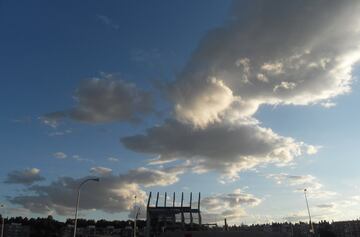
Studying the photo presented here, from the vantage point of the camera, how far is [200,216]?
113 m

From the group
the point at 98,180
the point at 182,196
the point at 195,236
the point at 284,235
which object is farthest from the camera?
the point at 182,196

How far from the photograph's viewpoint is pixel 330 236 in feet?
654

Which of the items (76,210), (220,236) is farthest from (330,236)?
(76,210)

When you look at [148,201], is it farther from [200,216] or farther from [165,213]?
[200,216]

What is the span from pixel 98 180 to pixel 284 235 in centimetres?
5142

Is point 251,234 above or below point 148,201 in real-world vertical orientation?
below

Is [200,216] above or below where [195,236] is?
above

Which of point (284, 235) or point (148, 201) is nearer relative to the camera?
point (284, 235)

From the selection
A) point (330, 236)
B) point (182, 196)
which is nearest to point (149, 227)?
point (182, 196)

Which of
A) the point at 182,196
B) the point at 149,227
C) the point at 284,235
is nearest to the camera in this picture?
the point at 284,235

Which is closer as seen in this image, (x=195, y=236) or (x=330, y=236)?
(x=195, y=236)

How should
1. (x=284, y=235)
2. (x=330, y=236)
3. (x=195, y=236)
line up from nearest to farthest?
(x=195, y=236) → (x=284, y=235) → (x=330, y=236)

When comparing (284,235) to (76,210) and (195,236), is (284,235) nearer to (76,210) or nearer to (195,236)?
(195,236)

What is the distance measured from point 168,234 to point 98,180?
39.0 m
